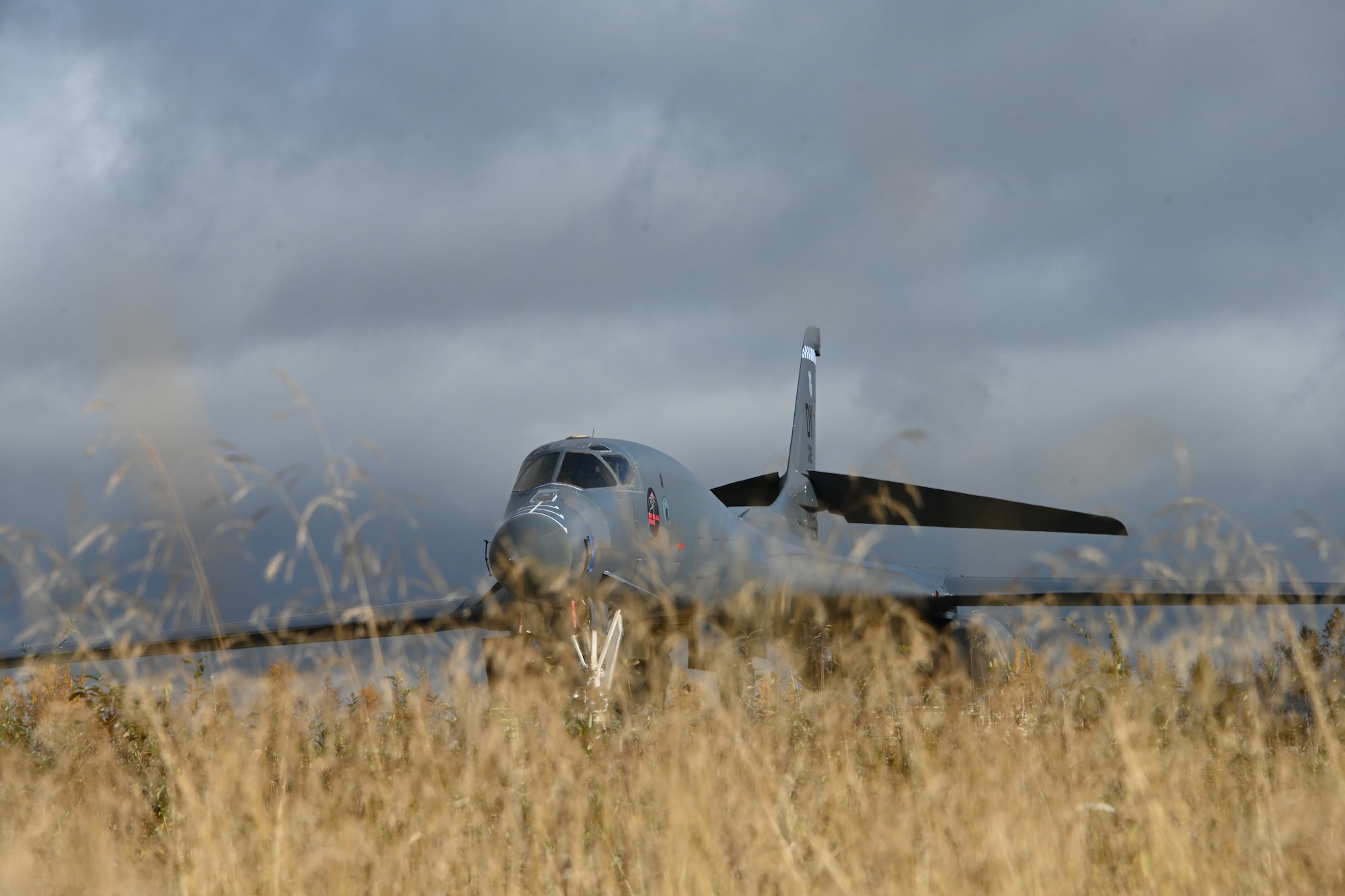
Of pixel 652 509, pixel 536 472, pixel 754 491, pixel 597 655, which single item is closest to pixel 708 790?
pixel 597 655

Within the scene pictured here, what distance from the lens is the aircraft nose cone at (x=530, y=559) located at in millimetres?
7770

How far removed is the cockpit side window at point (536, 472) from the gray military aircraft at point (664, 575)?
0.05ft

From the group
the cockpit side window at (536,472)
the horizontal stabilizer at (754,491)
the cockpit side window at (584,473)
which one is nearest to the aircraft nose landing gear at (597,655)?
the cockpit side window at (584,473)

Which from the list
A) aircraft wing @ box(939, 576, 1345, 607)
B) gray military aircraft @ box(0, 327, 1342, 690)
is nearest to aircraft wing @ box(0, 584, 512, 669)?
gray military aircraft @ box(0, 327, 1342, 690)

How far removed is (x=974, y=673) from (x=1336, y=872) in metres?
11.4

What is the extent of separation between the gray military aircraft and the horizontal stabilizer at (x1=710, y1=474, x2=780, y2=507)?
0.30 meters

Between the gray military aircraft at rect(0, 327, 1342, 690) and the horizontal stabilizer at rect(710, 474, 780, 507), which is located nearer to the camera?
the gray military aircraft at rect(0, 327, 1342, 690)

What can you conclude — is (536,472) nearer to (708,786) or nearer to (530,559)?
(530,559)

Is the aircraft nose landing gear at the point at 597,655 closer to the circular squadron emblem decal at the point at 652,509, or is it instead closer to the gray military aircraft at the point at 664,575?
the gray military aircraft at the point at 664,575

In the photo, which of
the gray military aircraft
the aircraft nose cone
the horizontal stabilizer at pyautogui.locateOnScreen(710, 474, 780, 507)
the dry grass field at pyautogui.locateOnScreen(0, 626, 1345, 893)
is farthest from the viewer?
the horizontal stabilizer at pyautogui.locateOnScreen(710, 474, 780, 507)

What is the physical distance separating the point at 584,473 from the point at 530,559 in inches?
82.4

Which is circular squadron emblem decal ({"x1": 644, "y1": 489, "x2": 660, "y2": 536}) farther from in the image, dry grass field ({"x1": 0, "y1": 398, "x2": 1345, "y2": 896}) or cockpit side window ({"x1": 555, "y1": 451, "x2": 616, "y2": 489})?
dry grass field ({"x1": 0, "y1": 398, "x2": 1345, "y2": 896})

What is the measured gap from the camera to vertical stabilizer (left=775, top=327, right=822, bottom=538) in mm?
18641

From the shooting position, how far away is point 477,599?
1209cm
